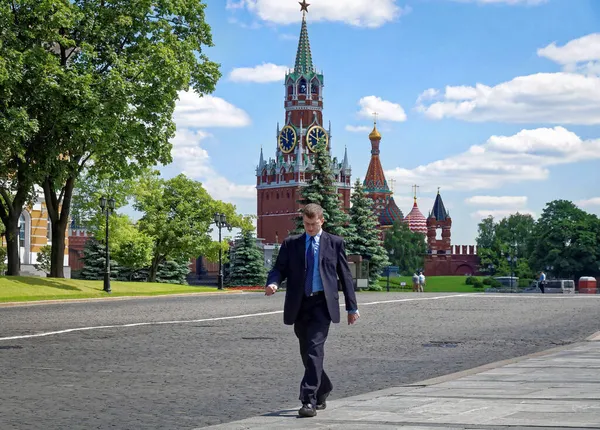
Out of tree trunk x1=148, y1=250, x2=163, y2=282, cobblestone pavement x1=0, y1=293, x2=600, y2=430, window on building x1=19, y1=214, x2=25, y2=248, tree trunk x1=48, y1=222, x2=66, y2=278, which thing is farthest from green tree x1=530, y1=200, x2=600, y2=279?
cobblestone pavement x1=0, y1=293, x2=600, y2=430

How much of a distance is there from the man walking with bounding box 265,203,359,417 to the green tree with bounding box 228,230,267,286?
74.5 metres

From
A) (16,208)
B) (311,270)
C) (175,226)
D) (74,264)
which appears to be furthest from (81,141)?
(74,264)

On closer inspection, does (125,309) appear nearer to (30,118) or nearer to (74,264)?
(30,118)

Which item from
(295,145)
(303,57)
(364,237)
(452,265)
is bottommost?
(364,237)

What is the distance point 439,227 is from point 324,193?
4634 inches

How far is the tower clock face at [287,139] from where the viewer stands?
7298 inches

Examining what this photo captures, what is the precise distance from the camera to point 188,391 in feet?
36.0

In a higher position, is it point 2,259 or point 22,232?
point 22,232

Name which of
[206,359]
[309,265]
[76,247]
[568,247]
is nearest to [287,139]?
[76,247]

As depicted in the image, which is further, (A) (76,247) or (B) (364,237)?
(A) (76,247)

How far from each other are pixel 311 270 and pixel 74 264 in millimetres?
105504

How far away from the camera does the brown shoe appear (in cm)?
860

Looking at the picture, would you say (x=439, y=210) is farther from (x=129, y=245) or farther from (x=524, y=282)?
(x=129, y=245)

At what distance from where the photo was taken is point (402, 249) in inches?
6471
